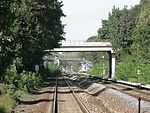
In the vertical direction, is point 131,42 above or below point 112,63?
above

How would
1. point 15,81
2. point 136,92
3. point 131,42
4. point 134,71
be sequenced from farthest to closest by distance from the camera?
point 131,42 < point 134,71 < point 136,92 < point 15,81

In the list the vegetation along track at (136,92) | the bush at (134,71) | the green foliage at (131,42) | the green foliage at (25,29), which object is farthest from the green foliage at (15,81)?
the green foliage at (131,42)

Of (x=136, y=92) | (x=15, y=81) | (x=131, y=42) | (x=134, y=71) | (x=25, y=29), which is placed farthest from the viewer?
(x=131, y=42)

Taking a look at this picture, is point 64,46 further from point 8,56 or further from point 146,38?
point 8,56

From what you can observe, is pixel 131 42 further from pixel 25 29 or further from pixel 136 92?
pixel 25 29

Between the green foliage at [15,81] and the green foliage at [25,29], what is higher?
the green foliage at [25,29]

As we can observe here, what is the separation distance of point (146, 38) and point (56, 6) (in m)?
18.3

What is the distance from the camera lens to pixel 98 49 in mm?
111500

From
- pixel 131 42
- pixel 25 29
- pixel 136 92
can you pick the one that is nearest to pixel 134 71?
pixel 131 42

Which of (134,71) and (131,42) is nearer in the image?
(134,71)

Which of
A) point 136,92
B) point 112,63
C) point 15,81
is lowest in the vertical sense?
point 136,92

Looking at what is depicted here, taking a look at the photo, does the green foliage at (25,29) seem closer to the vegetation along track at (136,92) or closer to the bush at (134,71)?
the vegetation along track at (136,92)

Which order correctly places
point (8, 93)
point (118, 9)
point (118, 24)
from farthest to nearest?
point (118, 9)
point (118, 24)
point (8, 93)

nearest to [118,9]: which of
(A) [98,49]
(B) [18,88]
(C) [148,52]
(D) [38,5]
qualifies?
(A) [98,49]
